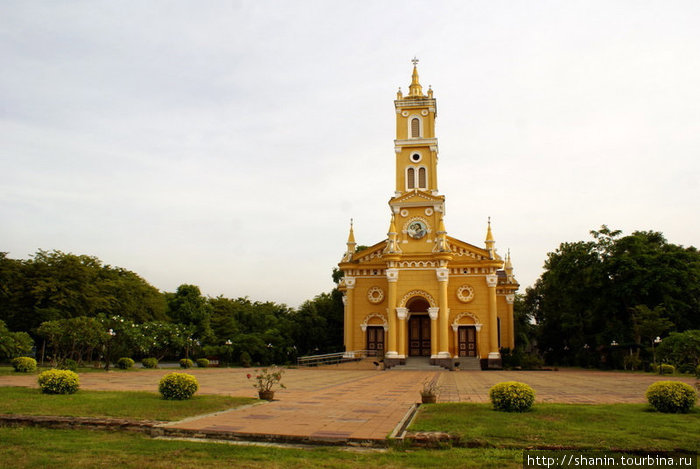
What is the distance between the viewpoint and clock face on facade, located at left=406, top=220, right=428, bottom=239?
4109 centimetres

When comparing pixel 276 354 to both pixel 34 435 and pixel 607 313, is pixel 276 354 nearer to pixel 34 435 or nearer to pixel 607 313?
pixel 607 313

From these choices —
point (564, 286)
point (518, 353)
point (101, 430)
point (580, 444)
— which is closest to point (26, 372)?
point (101, 430)

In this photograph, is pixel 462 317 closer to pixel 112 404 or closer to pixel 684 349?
pixel 684 349

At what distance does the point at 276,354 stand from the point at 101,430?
34.7m

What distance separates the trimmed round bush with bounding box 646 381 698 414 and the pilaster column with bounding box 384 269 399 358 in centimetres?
2647

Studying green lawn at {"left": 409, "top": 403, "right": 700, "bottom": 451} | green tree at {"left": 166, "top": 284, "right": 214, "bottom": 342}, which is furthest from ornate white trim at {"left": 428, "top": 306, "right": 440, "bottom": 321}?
green lawn at {"left": 409, "top": 403, "right": 700, "bottom": 451}

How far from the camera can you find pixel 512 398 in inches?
448

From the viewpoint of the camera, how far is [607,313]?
39.1m

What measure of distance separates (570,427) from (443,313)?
1119 inches

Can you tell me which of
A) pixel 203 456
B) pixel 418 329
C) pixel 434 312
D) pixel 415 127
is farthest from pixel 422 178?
pixel 203 456

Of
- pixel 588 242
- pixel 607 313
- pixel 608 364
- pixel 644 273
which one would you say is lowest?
pixel 608 364

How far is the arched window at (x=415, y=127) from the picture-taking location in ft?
146

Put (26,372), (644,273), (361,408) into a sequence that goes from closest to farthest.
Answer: (361,408), (26,372), (644,273)

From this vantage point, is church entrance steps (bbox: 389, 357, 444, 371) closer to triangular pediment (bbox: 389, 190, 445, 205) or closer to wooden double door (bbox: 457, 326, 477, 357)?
wooden double door (bbox: 457, 326, 477, 357)
